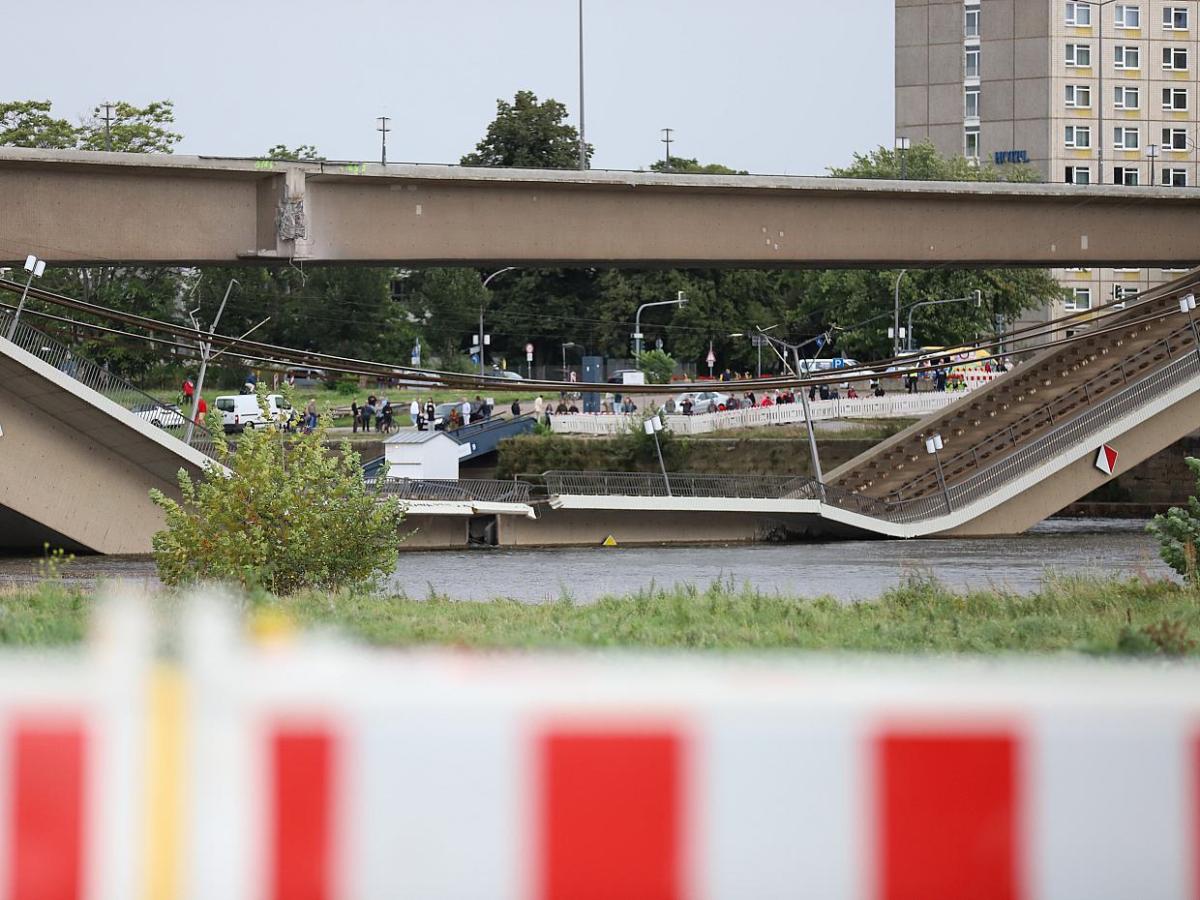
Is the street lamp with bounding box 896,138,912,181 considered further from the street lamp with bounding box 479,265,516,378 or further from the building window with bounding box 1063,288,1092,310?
the street lamp with bounding box 479,265,516,378

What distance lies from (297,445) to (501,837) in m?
18.1

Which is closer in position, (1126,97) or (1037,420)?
(1037,420)

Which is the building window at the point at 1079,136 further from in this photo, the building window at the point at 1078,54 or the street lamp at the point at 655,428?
the street lamp at the point at 655,428

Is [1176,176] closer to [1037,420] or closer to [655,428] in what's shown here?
[655,428]

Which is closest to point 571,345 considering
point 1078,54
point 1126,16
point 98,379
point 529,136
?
point 529,136

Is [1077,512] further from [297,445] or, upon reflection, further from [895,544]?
[297,445]

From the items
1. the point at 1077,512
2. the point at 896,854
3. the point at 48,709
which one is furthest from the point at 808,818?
the point at 1077,512

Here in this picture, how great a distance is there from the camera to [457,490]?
144ft

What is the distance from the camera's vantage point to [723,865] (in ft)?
9.93

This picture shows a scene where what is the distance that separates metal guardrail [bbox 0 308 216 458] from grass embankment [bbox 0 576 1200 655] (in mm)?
18789

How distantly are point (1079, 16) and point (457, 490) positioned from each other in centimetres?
6235

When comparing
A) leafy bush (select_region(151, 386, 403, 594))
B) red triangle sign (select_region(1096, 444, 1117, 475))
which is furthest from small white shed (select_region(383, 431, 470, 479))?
leafy bush (select_region(151, 386, 403, 594))

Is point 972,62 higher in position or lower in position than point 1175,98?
higher

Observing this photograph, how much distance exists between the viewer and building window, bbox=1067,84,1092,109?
92.6m
